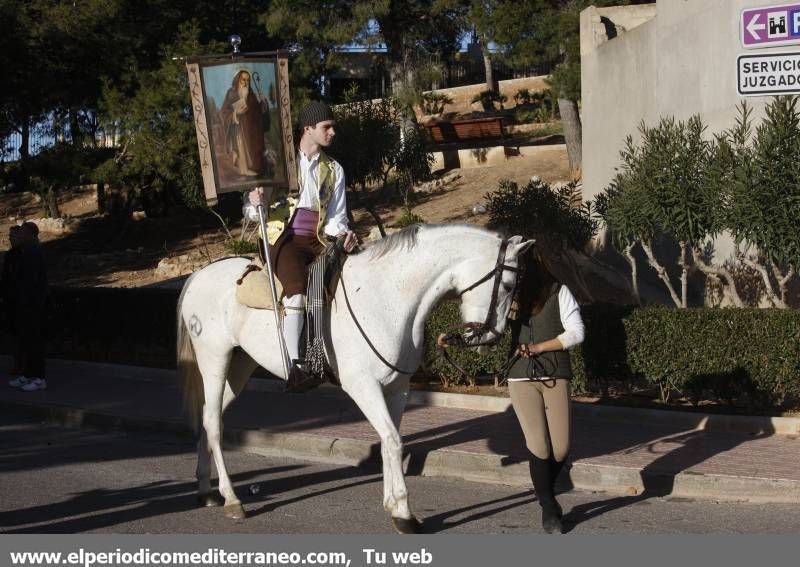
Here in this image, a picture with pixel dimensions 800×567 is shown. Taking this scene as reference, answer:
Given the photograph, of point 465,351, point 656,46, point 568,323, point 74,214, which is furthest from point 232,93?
point 74,214

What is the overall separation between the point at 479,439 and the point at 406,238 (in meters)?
3.54

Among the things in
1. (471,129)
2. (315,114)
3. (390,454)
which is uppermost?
(471,129)

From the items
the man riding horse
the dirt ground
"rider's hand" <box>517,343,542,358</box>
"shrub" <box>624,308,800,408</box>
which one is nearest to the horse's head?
"rider's hand" <box>517,343,542,358</box>

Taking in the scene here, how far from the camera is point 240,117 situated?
8344 millimetres

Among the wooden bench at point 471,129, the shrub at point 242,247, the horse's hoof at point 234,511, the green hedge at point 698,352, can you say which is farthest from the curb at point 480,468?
the wooden bench at point 471,129

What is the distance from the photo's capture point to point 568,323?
7234 millimetres

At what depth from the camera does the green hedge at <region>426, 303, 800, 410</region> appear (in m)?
→ 10.9

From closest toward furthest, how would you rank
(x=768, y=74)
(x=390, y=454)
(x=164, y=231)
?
(x=390, y=454)
(x=768, y=74)
(x=164, y=231)

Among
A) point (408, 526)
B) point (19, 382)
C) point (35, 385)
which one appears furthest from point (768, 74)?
point (19, 382)

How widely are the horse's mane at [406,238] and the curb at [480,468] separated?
2.51 m

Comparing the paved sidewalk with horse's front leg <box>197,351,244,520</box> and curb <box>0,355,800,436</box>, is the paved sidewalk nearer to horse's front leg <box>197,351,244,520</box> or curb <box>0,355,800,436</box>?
curb <box>0,355,800,436</box>

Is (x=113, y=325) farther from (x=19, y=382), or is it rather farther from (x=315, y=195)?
(x=315, y=195)

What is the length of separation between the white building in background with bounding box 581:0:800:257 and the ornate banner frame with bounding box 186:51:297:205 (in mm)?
6508

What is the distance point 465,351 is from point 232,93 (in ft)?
18.7
